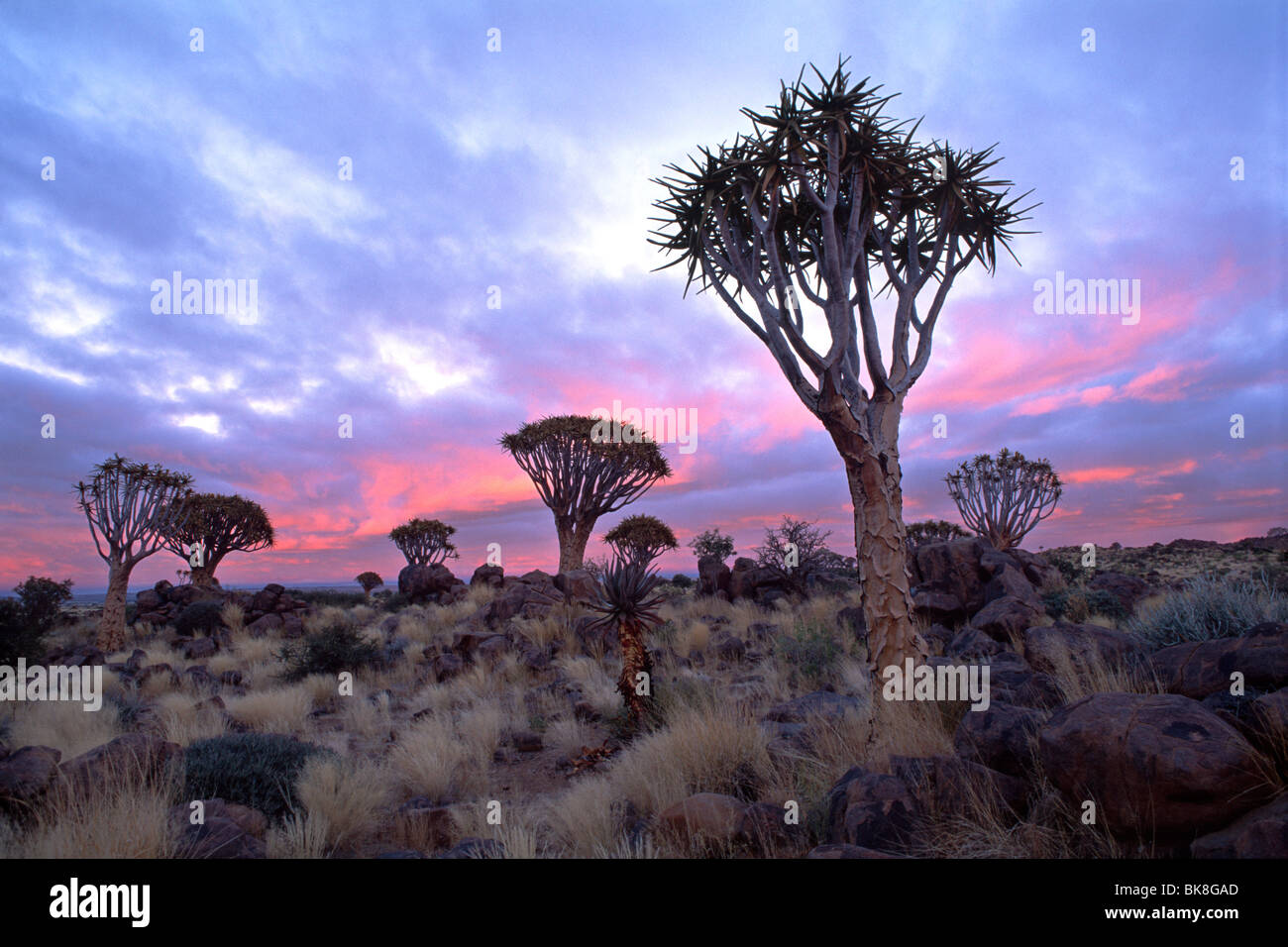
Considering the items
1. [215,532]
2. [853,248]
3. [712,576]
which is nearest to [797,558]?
[712,576]

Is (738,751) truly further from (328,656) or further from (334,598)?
(334,598)

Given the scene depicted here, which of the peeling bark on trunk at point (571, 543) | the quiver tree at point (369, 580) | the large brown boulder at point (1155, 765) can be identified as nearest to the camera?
the large brown boulder at point (1155, 765)

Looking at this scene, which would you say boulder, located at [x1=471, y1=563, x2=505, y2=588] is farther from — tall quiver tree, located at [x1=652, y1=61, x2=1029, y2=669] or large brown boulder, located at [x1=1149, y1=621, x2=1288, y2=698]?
large brown boulder, located at [x1=1149, y1=621, x2=1288, y2=698]

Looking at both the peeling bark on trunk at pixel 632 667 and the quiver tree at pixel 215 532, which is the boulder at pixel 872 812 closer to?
the peeling bark on trunk at pixel 632 667

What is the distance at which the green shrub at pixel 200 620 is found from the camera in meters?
19.7

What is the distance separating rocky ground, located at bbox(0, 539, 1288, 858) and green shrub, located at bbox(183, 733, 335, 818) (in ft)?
0.45

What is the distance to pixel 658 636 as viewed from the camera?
13.8 metres

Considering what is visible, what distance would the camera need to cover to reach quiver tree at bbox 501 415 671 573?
23516 millimetres

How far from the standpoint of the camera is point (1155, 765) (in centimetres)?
316

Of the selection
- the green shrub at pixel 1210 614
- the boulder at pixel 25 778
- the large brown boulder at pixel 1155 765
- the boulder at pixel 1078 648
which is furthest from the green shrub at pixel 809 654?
the boulder at pixel 25 778

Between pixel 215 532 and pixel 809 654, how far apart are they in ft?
98.1

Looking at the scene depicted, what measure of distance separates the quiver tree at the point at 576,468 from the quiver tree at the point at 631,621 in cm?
1498

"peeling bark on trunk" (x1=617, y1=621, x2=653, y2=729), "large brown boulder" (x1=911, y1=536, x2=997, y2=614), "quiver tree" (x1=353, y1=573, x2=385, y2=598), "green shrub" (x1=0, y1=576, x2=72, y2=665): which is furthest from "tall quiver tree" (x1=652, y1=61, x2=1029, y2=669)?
"quiver tree" (x1=353, y1=573, x2=385, y2=598)
